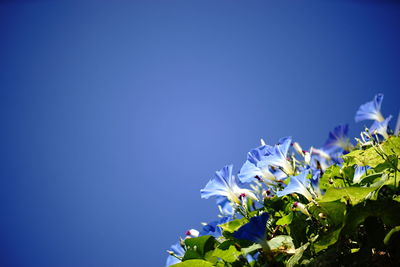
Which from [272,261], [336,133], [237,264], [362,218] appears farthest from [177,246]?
[336,133]

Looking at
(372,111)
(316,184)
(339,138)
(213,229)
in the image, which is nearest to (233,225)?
(213,229)

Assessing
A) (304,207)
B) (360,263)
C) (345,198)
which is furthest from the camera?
(304,207)

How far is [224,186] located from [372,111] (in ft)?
4.52

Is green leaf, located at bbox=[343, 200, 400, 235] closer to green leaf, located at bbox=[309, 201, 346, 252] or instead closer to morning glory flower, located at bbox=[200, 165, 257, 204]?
green leaf, located at bbox=[309, 201, 346, 252]

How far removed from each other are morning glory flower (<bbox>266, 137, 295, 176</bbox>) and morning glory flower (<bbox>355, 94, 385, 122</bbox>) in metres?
1.04

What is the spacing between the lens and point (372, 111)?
1.99 metres

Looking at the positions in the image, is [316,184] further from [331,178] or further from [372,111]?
[372,111]

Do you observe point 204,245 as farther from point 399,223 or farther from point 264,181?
point 399,223

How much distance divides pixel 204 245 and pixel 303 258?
39 cm

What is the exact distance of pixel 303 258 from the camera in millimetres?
853

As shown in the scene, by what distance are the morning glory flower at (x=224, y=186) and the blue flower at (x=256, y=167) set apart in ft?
0.28

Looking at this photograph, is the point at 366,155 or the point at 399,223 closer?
the point at 399,223

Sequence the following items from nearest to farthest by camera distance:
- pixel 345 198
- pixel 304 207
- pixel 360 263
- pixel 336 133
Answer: pixel 360 263
pixel 345 198
pixel 304 207
pixel 336 133

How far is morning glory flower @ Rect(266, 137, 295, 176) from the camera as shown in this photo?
3.82 ft
